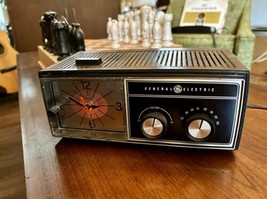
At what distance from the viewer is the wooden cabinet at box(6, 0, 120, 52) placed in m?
2.31

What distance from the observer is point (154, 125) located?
0.37 meters

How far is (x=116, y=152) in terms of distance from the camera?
41cm

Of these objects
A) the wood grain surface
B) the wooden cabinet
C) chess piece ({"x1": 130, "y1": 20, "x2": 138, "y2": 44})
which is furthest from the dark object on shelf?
the wooden cabinet

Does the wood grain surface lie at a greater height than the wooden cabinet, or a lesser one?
lesser

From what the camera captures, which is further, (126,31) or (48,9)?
(48,9)

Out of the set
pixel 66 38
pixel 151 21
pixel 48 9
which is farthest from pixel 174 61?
pixel 48 9

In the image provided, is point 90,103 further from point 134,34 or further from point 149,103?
point 134,34

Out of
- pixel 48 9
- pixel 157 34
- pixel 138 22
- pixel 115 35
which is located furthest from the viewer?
pixel 48 9

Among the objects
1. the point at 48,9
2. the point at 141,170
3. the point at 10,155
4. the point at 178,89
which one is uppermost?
the point at 48,9

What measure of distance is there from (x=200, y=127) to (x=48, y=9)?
8.40ft

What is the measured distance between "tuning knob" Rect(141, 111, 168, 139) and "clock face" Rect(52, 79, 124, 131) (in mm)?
46

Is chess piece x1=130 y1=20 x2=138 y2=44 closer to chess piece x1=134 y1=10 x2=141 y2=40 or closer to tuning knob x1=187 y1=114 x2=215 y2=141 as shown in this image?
chess piece x1=134 y1=10 x2=141 y2=40

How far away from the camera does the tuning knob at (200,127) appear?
0.34 m

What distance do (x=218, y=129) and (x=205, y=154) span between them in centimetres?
6
